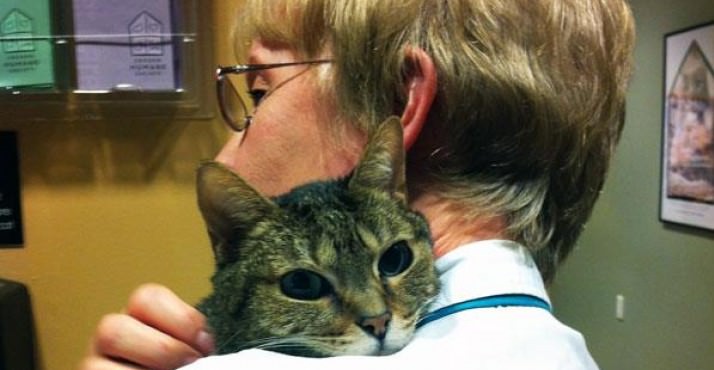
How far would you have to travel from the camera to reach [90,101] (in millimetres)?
1297

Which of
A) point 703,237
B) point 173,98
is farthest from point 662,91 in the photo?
point 173,98

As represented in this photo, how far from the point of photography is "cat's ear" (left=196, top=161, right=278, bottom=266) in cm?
59

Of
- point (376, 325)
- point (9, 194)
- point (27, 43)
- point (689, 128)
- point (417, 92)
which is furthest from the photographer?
point (689, 128)

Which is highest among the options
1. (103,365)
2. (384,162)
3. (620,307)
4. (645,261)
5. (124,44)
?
(124,44)

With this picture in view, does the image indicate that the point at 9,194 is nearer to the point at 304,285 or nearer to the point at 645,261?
the point at 304,285

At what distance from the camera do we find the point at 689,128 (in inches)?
117

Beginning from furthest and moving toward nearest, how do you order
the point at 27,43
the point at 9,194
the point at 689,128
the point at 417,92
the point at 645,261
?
the point at 645,261 < the point at 689,128 < the point at 9,194 < the point at 27,43 < the point at 417,92

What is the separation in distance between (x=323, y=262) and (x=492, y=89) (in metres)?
0.25

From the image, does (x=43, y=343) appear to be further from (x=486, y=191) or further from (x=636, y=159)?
(x=636, y=159)

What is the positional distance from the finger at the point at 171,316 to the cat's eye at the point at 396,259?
0.18m

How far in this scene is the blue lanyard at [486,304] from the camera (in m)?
0.63

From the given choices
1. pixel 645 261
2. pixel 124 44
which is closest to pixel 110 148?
pixel 124 44

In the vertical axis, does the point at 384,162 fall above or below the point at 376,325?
above

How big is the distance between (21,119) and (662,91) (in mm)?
2600
